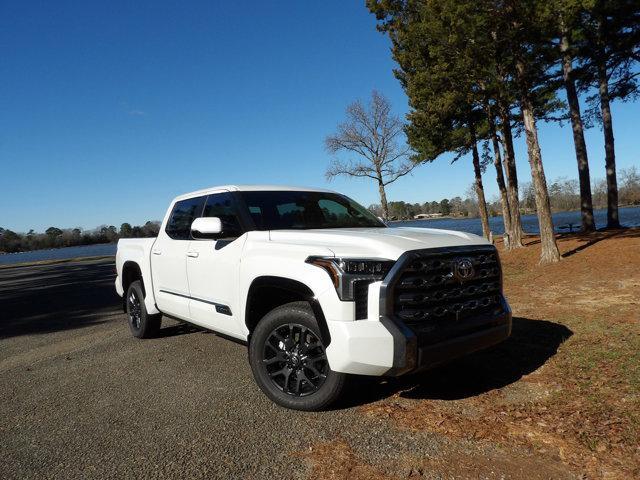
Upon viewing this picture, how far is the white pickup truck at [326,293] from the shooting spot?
2.93 m

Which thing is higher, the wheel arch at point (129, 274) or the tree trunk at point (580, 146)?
the tree trunk at point (580, 146)

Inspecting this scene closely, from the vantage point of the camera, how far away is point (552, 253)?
11.1 metres

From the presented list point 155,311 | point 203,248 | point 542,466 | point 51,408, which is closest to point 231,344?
point 155,311

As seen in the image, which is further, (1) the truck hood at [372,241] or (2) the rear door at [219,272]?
(2) the rear door at [219,272]

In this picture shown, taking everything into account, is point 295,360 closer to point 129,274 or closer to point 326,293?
point 326,293

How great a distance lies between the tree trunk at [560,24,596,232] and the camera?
15633 millimetres

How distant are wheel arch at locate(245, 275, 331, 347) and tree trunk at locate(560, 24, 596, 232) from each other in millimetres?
16266

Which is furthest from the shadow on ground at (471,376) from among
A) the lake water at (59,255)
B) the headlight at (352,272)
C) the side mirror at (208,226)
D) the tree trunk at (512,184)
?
the lake water at (59,255)

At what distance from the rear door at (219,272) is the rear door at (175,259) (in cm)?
19

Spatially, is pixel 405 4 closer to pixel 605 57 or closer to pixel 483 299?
pixel 605 57

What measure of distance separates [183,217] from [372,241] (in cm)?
293

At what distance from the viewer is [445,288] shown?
3.19 m

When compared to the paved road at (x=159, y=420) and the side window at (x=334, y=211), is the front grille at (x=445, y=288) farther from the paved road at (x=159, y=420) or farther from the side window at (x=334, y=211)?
the side window at (x=334, y=211)

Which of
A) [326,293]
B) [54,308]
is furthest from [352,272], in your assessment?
[54,308]
